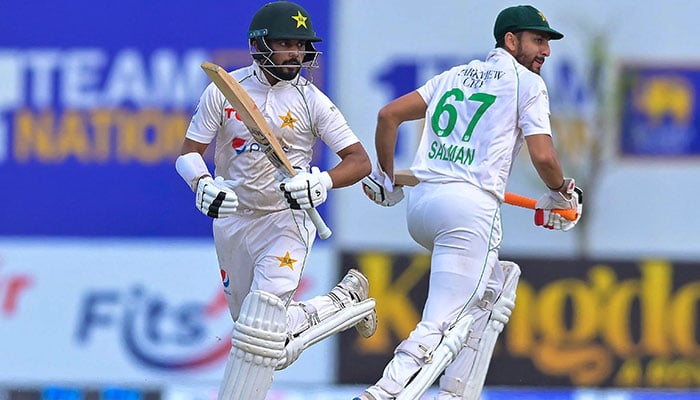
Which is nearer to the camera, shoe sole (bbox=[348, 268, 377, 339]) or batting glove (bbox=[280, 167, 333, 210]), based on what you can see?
batting glove (bbox=[280, 167, 333, 210])

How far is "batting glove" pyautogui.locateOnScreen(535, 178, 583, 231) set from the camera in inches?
236

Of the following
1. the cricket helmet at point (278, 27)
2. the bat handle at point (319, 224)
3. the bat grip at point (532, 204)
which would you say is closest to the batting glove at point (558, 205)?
the bat grip at point (532, 204)

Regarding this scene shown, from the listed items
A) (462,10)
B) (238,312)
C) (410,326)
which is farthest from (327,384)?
(238,312)

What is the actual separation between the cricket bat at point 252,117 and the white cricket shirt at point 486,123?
543mm

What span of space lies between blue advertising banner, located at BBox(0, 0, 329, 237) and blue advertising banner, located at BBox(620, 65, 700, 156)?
3.19 metres

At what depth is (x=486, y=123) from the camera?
5.77 meters

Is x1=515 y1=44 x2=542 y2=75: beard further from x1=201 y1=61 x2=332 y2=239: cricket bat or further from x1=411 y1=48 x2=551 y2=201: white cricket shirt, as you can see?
x1=201 y1=61 x2=332 y2=239: cricket bat

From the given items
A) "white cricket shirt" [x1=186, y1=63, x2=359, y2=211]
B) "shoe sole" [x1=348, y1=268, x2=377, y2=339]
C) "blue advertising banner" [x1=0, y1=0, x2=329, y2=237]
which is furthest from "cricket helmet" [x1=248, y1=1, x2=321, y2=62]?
"blue advertising banner" [x1=0, y1=0, x2=329, y2=237]

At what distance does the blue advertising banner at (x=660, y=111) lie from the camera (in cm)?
1188

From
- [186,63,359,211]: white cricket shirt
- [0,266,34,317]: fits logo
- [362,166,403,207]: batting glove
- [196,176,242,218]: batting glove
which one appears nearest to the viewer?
[196,176,242,218]: batting glove

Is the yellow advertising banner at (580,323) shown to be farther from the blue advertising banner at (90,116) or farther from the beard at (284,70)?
the beard at (284,70)

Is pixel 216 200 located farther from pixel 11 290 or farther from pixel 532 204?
pixel 11 290

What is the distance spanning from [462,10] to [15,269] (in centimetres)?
370

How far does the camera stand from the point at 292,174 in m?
5.62
